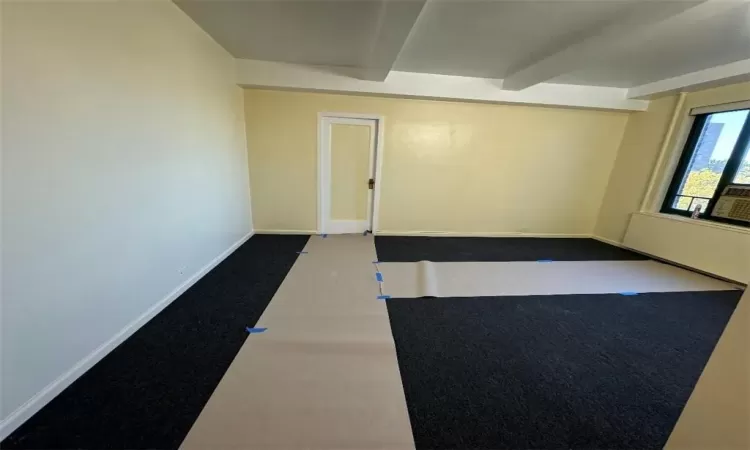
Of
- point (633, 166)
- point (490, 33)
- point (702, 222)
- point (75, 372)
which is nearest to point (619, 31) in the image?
point (490, 33)

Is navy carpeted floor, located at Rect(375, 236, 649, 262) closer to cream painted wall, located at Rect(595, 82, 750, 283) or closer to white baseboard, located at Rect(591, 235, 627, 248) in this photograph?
white baseboard, located at Rect(591, 235, 627, 248)

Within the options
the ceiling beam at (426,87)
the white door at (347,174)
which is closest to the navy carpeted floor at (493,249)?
the white door at (347,174)

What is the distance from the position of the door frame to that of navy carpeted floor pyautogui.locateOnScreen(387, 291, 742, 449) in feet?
7.76

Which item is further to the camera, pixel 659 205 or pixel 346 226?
pixel 346 226

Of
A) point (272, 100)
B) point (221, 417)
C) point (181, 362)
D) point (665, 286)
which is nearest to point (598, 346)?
point (665, 286)

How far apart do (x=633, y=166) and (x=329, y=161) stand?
16.8ft

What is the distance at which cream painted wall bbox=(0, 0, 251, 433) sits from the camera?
130 cm

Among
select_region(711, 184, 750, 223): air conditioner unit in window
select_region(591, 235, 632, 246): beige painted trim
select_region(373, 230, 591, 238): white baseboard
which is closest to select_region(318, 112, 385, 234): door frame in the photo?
select_region(373, 230, 591, 238): white baseboard

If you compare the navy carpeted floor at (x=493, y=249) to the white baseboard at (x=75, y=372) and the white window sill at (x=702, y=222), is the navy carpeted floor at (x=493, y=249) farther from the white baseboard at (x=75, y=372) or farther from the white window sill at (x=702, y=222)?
the white baseboard at (x=75, y=372)

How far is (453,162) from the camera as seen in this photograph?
4.67m

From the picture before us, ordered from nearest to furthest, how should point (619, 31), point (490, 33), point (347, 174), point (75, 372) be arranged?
point (75, 372)
point (619, 31)
point (490, 33)
point (347, 174)

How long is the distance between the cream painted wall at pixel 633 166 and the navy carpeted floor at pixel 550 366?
2.23m

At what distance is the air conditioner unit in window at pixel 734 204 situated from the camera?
341 cm

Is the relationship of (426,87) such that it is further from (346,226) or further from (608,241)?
(608,241)
